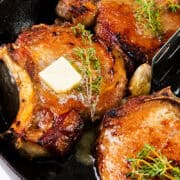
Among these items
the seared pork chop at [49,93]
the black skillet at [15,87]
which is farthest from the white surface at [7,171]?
the seared pork chop at [49,93]

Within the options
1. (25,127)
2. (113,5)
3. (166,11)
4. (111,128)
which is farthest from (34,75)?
(166,11)

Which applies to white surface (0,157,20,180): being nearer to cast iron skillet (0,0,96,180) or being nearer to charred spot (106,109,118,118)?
cast iron skillet (0,0,96,180)

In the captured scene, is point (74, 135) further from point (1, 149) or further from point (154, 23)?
point (154, 23)

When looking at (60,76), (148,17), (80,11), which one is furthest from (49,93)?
(148,17)

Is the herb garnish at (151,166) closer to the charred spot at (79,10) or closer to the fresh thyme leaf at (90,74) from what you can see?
the fresh thyme leaf at (90,74)

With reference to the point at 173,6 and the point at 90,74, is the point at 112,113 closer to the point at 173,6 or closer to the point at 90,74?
the point at 90,74
